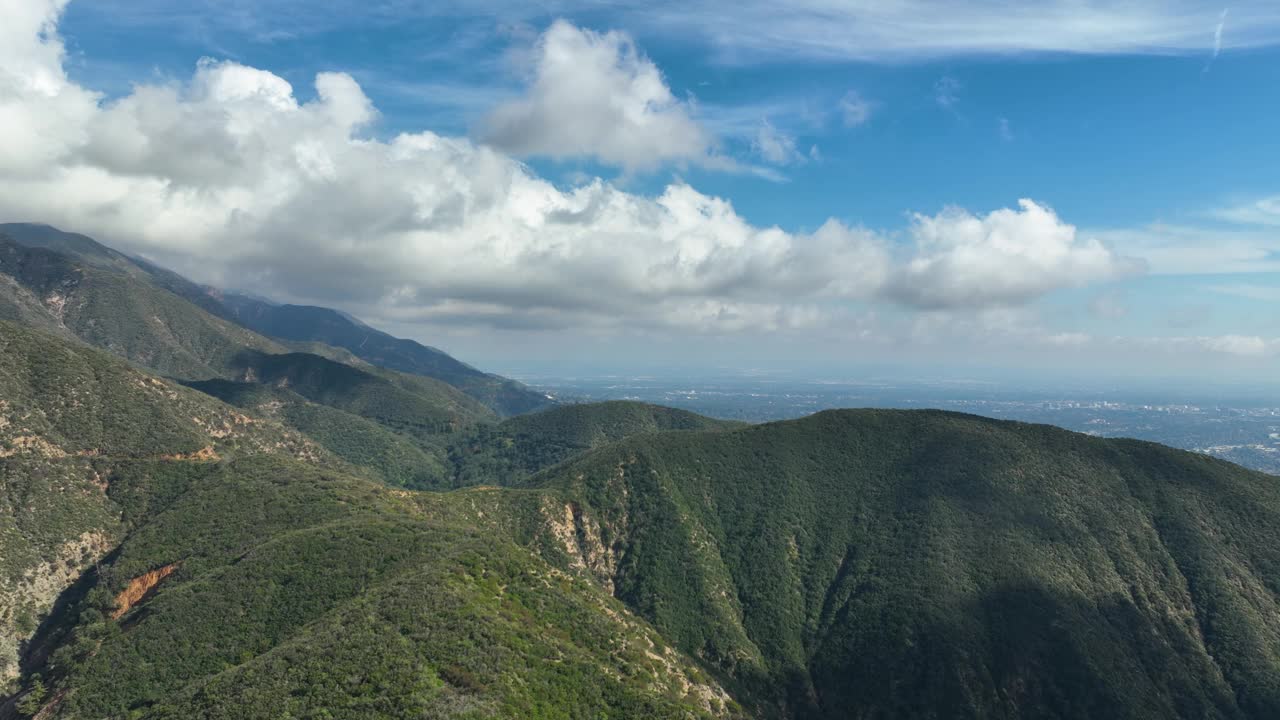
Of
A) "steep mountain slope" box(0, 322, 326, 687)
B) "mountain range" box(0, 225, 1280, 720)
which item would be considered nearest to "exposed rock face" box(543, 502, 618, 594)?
"mountain range" box(0, 225, 1280, 720)

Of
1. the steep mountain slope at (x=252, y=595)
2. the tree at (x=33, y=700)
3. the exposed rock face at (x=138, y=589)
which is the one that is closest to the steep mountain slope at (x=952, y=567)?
the steep mountain slope at (x=252, y=595)

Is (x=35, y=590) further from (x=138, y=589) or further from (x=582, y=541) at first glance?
(x=582, y=541)

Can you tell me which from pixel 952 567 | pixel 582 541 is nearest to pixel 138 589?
pixel 582 541

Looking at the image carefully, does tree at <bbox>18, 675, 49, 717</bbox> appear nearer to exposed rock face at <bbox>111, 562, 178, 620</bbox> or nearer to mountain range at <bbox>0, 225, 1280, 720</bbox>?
mountain range at <bbox>0, 225, 1280, 720</bbox>

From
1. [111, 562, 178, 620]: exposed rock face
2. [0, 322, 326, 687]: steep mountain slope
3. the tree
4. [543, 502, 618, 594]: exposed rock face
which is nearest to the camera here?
the tree

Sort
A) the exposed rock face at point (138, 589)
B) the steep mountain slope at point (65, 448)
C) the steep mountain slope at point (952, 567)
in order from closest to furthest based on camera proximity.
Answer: the exposed rock face at point (138, 589) → the steep mountain slope at point (65, 448) → the steep mountain slope at point (952, 567)

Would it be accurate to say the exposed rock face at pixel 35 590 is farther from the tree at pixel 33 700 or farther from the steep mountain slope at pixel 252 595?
the tree at pixel 33 700

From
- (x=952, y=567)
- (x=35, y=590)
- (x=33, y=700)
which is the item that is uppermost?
(x=952, y=567)
